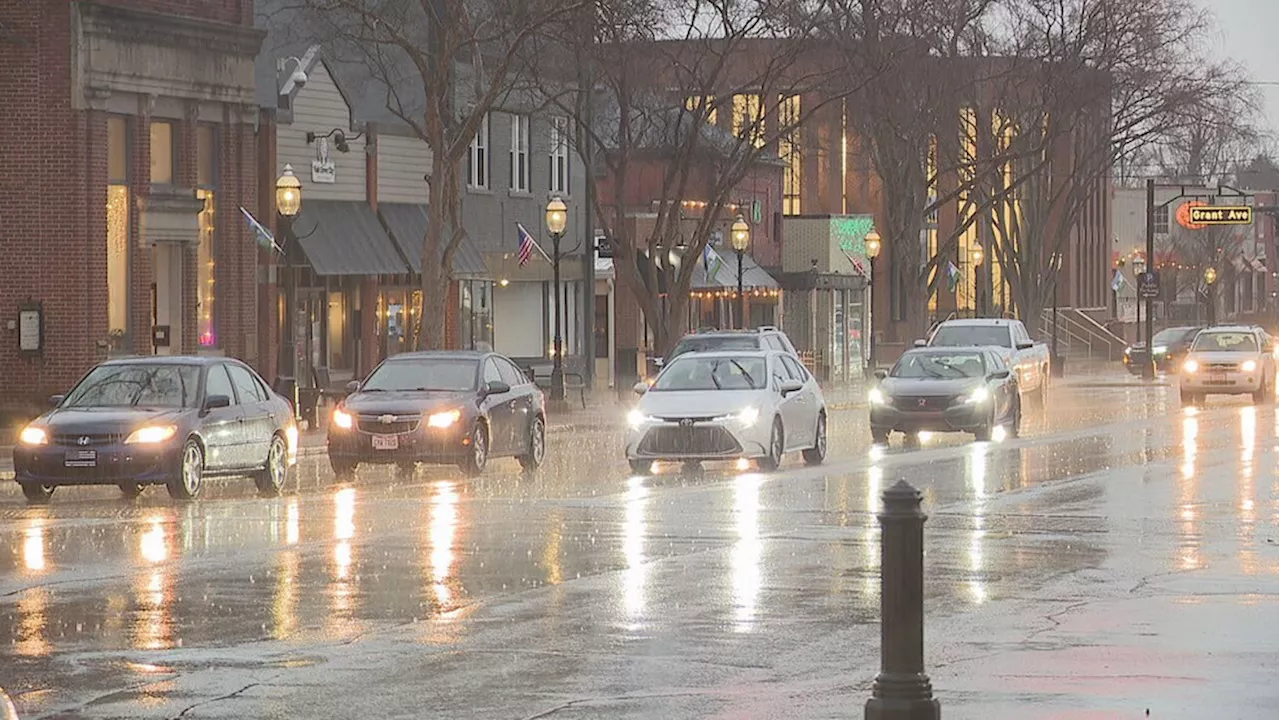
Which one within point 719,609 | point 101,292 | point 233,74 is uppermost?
point 233,74

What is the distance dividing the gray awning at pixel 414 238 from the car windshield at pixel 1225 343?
623 inches

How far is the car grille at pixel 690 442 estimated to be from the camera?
29.5 m

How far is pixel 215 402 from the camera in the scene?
26.3m

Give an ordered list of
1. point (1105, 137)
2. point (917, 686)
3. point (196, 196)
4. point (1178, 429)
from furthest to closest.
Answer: point (1105, 137) → point (196, 196) → point (1178, 429) → point (917, 686)

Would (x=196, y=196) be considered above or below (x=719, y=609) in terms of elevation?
above

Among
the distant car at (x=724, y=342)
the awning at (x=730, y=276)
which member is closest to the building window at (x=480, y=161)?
the awning at (x=730, y=276)

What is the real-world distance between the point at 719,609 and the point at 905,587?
559 centimetres

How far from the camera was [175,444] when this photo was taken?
25375 mm

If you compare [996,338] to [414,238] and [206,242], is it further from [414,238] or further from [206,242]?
[206,242]

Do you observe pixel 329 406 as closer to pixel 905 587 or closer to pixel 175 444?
pixel 175 444

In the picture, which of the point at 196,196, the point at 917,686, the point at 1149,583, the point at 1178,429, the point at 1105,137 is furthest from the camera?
the point at 1105,137

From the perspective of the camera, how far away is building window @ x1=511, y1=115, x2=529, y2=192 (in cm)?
5953

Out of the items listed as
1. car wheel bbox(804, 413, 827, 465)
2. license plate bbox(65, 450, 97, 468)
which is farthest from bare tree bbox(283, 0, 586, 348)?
license plate bbox(65, 450, 97, 468)

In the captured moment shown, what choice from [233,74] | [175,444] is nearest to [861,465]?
[175,444]
